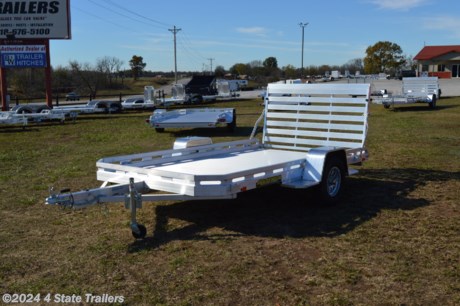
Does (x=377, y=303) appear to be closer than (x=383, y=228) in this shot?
Yes

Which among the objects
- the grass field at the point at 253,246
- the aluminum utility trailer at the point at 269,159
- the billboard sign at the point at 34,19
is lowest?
the grass field at the point at 253,246

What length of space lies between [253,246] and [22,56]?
68.8 feet

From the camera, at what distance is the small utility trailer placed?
14.3 meters

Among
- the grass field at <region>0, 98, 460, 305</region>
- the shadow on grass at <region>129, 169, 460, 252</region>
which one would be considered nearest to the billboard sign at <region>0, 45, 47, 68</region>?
the grass field at <region>0, 98, 460, 305</region>

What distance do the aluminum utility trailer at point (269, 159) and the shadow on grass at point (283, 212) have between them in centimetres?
25

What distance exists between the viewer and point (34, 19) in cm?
2259

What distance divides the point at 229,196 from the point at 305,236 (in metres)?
0.93

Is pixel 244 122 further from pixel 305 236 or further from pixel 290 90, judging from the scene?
pixel 305 236

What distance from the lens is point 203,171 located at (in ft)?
20.1

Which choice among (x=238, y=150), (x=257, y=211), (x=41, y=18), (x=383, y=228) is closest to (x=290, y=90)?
(x=238, y=150)

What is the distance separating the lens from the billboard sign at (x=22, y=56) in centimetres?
2255

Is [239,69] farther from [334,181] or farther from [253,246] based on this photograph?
[253,246]

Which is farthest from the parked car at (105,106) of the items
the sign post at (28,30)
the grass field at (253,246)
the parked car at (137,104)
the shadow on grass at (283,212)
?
the shadow on grass at (283,212)

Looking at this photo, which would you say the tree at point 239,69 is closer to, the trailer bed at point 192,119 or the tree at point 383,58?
the tree at point 383,58
